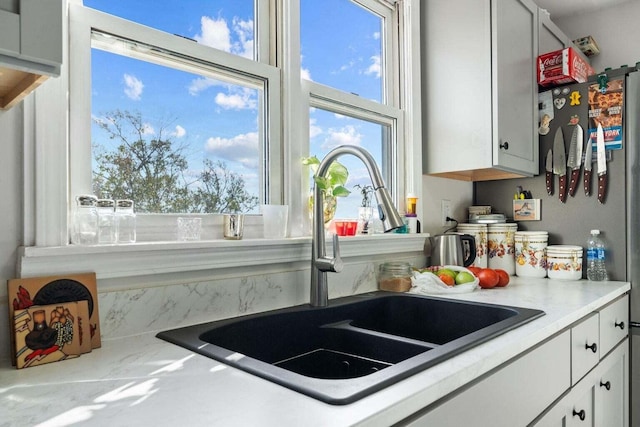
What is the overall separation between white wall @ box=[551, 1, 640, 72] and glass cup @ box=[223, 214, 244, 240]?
274cm

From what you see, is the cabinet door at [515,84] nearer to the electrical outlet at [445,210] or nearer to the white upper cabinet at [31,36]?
the electrical outlet at [445,210]

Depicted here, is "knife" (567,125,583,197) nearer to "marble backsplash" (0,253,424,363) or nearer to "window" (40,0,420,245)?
"window" (40,0,420,245)

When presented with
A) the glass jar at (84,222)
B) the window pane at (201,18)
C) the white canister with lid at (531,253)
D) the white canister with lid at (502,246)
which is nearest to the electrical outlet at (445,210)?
the white canister with lid at (502,246)

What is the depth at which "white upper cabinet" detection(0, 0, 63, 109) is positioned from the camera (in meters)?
0.57

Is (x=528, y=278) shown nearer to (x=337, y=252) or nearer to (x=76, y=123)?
(x=337, y=252)

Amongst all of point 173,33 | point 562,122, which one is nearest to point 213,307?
point 173,33

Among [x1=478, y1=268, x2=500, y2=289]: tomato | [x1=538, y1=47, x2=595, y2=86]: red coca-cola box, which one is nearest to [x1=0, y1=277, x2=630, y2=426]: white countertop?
[x1=478, y1=268, x2=500, y2=289]: tomato

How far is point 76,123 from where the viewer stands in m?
1.07

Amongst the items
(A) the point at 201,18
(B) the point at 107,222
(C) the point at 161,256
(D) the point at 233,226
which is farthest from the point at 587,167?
(B) the point at 107,222

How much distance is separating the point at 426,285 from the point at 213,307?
0.82 metres

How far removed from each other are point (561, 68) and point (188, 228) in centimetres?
192

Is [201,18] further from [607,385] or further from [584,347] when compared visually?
[607,385]

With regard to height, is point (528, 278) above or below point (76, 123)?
below

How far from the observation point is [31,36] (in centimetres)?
59
